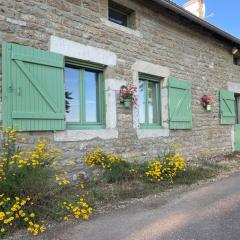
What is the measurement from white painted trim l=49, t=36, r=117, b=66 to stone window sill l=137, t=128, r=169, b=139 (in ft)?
5.53

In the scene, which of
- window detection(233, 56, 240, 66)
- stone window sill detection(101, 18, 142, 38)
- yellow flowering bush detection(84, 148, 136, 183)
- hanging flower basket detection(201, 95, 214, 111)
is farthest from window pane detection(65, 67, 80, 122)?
window detection(233, 56, 240, 66)

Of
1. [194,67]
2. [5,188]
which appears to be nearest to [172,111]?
[194,67]

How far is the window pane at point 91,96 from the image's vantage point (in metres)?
6.38

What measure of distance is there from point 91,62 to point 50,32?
1039mm

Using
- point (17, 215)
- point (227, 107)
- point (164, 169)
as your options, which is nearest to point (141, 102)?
point (164, 169)

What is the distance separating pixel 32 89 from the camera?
5168 millimetres

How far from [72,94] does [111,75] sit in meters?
0.97

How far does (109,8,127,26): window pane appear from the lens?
7090 mm

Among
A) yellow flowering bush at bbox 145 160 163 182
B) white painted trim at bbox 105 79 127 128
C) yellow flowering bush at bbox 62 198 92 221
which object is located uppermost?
white painted trim at bbox 105 79 127 128

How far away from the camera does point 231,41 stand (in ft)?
35.1

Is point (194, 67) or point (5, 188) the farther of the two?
point (194, 67)

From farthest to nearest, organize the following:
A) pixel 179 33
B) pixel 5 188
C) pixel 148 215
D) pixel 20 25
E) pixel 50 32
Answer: pixel 179 33, pixel 50 32, pixel 20 25, pixel 148 215, pixel 5 188

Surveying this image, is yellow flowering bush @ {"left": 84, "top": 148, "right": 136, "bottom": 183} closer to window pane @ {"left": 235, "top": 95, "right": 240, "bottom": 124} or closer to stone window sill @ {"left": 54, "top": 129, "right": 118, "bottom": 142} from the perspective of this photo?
stone window sill @ {"left": 54, "top": 129, "right": 118, "bottom": 142}

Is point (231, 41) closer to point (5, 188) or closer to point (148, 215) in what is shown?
point (148, 215)
